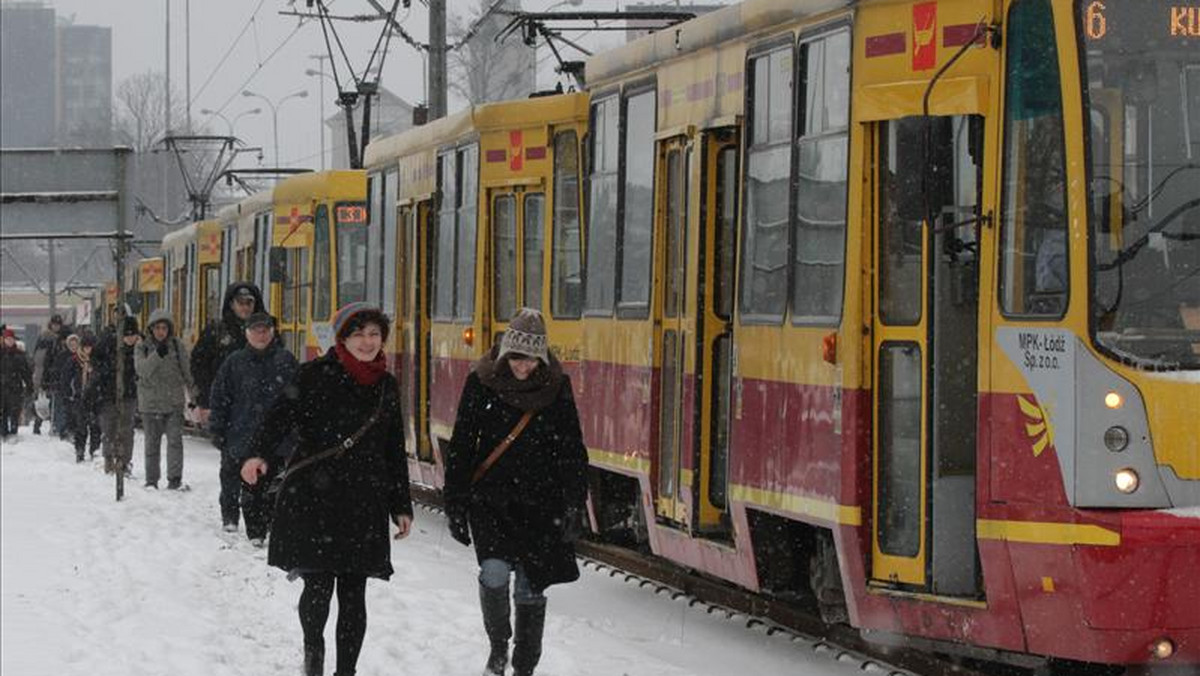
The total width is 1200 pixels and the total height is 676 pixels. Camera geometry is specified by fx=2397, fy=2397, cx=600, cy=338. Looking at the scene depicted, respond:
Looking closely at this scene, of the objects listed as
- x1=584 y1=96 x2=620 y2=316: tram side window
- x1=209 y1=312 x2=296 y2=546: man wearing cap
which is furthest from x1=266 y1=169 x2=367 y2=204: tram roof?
x1=584 y1=96 x2=620 y2=316: tram side window

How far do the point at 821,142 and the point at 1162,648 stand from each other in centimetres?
297

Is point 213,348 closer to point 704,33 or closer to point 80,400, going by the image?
point 704,33

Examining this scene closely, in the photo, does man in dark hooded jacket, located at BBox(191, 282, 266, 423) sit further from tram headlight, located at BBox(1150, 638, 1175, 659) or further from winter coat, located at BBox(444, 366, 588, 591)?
tram headlight, located at BBox(1150, 638, 1175, 659)

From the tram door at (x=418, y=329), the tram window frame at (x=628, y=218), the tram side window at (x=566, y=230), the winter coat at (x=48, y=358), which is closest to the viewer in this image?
the tram window frame at (x=628, y=218)

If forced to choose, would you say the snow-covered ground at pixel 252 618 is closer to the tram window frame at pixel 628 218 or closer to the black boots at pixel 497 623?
the black boots at pixel 497 623

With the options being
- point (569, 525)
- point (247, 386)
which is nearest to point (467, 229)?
point (247, 386)

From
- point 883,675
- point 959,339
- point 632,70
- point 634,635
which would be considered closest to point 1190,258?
point 959,339

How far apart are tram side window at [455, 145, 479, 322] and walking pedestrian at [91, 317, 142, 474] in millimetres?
4450

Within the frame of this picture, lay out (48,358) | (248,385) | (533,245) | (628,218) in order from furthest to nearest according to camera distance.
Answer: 1. (48,358)
2. (533,245)
3. (248,385)
4. (628,218)

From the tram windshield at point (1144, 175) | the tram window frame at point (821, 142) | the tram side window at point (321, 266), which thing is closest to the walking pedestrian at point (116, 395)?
the tram side window at point (321, 266)

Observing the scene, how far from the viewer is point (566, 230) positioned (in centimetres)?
1666

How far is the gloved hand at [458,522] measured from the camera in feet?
32.4

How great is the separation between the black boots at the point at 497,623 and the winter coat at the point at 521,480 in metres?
→ 0.18

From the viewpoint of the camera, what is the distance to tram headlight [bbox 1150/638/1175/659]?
9.28 meters
